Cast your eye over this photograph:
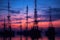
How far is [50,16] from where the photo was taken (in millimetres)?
15055

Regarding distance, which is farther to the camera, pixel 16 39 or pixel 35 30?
pixel 16 39

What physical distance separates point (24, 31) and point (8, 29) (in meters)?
1.36

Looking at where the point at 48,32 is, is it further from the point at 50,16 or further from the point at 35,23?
the point at 35,23

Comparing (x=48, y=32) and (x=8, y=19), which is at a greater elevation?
(x=8, y=19)

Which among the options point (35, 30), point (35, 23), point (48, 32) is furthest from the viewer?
point (48, 32)

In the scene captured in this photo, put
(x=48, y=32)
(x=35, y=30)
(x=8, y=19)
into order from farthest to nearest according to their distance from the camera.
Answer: (x=48, y=32)
(x=8, y=19)
(x=35, y=30)

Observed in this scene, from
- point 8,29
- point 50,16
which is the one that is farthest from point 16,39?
point 50,16

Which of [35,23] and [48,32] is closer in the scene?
[35,23]

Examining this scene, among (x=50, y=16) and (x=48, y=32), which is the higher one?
(x=50, y=16)

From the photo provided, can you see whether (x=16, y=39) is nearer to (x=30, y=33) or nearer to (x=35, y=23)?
(x=30, y=33)

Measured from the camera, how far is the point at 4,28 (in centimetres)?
1647

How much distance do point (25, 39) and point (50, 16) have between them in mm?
2661

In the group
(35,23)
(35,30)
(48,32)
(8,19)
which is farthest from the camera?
(48,32)

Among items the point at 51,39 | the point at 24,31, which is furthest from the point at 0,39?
the point at 51,39
